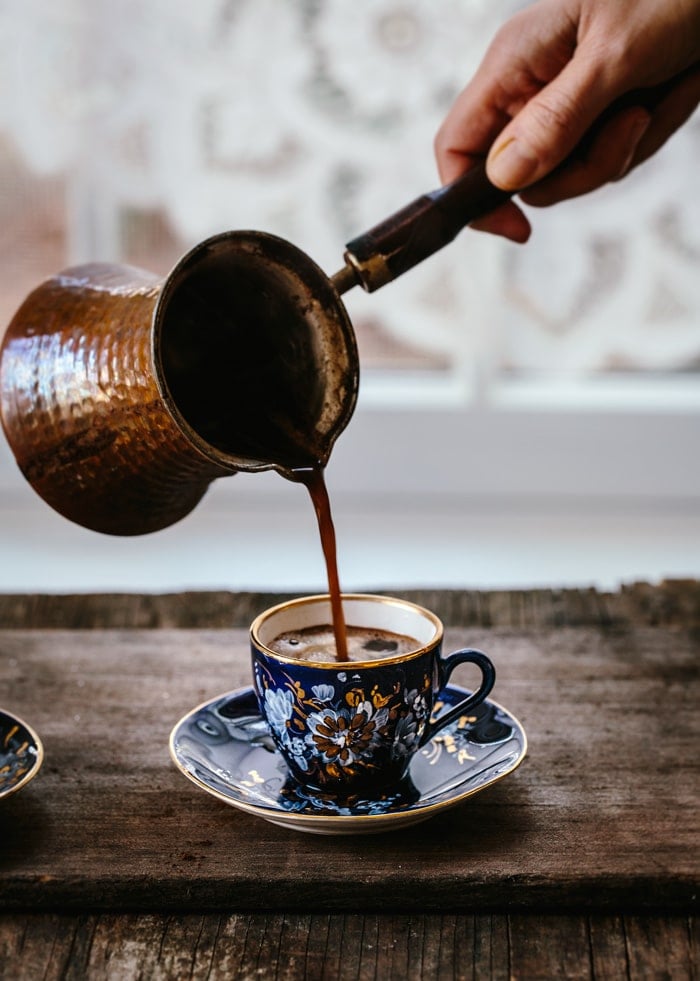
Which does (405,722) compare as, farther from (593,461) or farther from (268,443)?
(593,461)

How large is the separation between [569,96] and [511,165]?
0.29ft

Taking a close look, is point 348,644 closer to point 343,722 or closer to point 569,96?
point 343,722

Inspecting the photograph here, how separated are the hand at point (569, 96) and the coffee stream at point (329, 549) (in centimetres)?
37

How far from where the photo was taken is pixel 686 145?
2035 millimetres

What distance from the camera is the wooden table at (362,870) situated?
2.15 ft

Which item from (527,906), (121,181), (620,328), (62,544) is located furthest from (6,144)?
(527,906)

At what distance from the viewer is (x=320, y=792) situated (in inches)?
31.1

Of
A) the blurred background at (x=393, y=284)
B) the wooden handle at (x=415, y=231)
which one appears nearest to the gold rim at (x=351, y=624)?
the wooden handle at (x=415, y=231)

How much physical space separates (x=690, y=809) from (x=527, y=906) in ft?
0.49

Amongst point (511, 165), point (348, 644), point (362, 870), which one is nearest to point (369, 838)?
point (362, 870)

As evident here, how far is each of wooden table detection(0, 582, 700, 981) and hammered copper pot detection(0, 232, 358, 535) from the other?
0.19 meters

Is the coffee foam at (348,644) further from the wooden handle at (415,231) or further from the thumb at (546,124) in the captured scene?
the thumb at (546,124)

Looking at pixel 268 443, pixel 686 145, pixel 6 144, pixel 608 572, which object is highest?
pixel 6 144

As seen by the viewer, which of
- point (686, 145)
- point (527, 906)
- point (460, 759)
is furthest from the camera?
point (686, 145)
